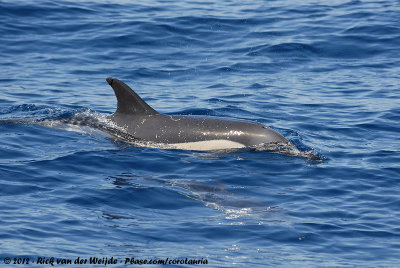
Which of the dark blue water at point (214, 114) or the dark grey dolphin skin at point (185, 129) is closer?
the dark blue water at point (214, 114)

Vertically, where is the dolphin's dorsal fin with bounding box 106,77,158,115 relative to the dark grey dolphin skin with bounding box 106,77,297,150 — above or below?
above

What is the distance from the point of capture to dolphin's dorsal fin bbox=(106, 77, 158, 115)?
1342cm

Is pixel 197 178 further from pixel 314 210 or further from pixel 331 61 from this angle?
pixel 331 61

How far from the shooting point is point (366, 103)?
17.4 meters

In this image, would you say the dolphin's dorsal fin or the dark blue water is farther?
the dolphin's dorsal fin

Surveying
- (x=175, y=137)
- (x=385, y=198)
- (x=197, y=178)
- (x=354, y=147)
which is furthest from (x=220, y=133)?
(x=385, y=198)

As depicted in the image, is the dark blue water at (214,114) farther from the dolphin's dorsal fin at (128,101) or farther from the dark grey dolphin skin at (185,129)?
the dolphin's dorsal fin at (128,101)

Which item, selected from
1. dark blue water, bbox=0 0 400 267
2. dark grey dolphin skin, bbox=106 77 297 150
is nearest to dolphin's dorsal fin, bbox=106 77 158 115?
dark grey dolphin skin, bbox=106 77 297 150

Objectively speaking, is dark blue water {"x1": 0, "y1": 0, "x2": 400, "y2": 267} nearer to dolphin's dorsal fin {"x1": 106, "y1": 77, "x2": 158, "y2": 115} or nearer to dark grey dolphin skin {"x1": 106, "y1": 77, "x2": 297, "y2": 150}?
Answer: dark grey dolphin skin {"x1": 106, "y1": 77, "x2": 297, "y2": 150}

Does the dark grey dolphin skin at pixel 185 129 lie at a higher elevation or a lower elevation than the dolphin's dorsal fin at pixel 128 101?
lower

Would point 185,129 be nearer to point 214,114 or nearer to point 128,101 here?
point 128,101

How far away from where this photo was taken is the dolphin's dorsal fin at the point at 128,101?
44.0 feet

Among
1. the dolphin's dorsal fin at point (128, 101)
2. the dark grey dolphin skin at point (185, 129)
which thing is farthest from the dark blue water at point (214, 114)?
the dolphin's dorsal fin at point (128, 101)

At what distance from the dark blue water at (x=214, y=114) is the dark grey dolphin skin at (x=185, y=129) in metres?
0.33
